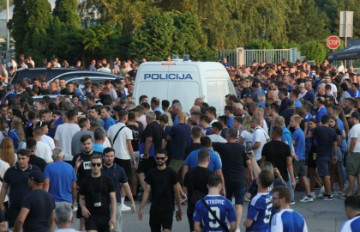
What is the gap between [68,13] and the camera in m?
49.1

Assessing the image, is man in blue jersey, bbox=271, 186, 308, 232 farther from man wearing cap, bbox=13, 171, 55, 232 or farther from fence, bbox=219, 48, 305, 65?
fence, bbox=219, 48, 305, 65

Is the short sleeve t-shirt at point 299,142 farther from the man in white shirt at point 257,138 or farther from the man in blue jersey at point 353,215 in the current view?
the man in blue jersey at point 353,215

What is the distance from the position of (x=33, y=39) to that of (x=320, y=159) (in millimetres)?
31794

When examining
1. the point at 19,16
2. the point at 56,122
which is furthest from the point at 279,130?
the point at 19,16

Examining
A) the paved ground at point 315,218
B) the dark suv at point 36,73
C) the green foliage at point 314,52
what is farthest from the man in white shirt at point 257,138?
the green foliage at point 314,52

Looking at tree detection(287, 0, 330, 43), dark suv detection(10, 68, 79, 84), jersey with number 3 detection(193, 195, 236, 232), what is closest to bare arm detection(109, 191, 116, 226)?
jersey with number 3 detection(193, 195, 236, 232)

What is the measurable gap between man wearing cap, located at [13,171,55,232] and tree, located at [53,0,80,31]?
123 feet

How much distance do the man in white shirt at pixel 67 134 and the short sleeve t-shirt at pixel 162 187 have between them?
3789 millimetres

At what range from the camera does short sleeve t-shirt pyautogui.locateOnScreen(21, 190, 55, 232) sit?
10.9m

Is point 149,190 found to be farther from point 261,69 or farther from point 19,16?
point 19,16

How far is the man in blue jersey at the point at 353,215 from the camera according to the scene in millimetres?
8492

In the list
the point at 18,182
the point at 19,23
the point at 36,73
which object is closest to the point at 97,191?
the point at 18,182

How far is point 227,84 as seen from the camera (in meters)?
21.0

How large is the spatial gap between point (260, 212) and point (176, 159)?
582cm
